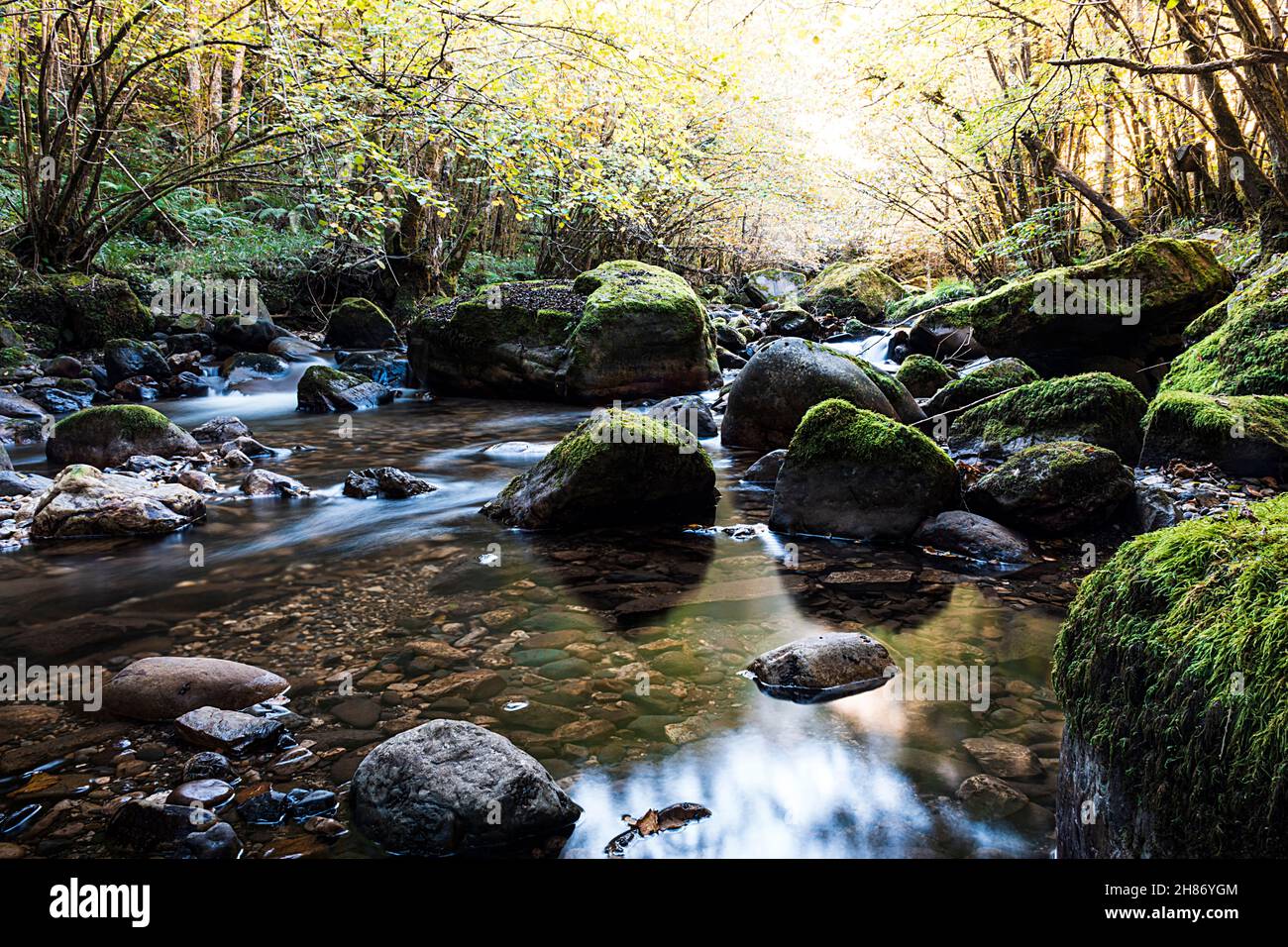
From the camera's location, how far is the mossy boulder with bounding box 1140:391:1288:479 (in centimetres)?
→ 534

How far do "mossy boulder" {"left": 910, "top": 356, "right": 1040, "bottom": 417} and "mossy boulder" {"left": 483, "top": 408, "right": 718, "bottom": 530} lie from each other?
3537 millimetres

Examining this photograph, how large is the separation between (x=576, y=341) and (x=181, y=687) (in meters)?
9.44

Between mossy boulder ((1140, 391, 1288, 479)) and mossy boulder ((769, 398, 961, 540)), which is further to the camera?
mossy boulder ((769, 398, 961, 540))

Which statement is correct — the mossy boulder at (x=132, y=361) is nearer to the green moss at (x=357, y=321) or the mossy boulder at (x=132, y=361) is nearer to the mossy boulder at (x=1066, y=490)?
the green moss at (x=357, y=321)

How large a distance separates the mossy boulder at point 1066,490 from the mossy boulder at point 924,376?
4.74 meters

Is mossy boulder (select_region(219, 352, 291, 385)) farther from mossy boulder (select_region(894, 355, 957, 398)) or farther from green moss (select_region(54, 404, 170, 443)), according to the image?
mossy boulder (select_region(894, 355, 957, 398))

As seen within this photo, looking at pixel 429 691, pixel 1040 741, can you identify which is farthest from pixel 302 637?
pixel 1040 741

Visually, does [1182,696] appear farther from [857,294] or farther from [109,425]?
[857,294]

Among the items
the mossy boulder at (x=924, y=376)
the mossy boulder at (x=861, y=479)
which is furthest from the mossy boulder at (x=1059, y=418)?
the mossy boulder at (x=924, y=376)

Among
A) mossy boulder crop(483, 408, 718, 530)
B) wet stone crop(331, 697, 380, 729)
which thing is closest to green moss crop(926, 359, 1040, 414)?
mossy boulder crop(483, 408, 718, 530)

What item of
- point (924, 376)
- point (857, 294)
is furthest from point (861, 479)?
point (857, 294)

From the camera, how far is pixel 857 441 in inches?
228

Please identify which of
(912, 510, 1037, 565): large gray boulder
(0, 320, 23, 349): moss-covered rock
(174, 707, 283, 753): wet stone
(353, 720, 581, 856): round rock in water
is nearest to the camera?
(353, 720, 581, 856): round rock in water

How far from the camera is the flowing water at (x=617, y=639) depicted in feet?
9.07
